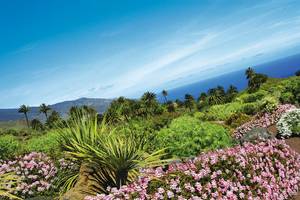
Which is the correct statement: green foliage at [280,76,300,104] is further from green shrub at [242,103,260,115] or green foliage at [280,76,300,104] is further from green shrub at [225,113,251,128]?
green shrub at [225,113,251,128]

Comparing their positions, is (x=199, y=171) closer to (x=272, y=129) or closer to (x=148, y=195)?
(x=148, y=195)

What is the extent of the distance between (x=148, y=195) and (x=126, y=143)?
65.6 inches

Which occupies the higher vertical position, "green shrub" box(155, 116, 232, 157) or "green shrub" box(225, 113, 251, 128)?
"green shrub" box(155, 116, 232, 157)

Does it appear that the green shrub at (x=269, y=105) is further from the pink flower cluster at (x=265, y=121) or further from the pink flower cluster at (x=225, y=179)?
the pink flower cluster at (x=225, y=179)

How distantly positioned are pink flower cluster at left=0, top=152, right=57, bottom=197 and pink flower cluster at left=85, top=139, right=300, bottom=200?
3.61 m

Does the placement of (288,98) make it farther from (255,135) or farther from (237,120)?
(255,135)

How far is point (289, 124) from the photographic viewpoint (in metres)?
17.7

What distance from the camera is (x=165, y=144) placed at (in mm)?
13969

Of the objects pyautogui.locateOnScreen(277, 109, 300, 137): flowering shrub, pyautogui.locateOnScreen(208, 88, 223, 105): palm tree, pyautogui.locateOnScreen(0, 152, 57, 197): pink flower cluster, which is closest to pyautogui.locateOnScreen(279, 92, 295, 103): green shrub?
pyautogui.locateOnScreen(277, 109, 300, 137): flowering shrub

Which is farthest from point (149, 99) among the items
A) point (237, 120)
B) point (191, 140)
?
point (191, 140)

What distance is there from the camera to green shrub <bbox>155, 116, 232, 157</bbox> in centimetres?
1370

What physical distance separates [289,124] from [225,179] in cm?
1015

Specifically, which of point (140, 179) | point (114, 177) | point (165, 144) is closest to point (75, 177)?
point (114, 177)

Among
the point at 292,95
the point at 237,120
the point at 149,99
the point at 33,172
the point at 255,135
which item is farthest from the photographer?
the point at 149,99
